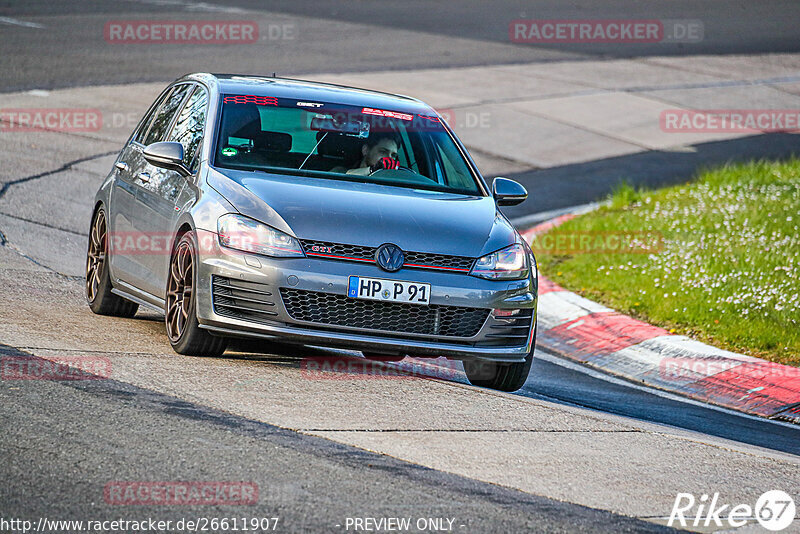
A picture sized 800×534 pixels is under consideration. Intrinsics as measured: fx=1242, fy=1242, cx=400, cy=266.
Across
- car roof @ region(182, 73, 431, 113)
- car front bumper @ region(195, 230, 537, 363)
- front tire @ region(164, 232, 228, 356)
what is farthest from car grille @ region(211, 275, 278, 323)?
car roof @ region(182, 73, 431, 113)

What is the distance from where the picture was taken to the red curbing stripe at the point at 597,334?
984 centimetres

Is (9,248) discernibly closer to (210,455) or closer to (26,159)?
(26,159)

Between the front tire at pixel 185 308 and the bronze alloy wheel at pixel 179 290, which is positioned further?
the bronze alloy wheel at pixel 179 290

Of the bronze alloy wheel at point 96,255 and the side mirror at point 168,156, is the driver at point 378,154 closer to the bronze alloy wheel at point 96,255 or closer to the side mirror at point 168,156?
the side mirror at point 168,156

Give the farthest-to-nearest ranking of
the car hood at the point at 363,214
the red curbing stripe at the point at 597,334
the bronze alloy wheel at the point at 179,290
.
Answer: the red curbing stripe at the point at 597,334 < the bronze alloy wheel at the point at 179,290 < the car hood at the point at 363,214

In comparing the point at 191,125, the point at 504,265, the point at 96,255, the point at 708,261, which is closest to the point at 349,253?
the point at 504,265

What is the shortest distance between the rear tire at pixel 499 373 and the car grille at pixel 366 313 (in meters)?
0.78

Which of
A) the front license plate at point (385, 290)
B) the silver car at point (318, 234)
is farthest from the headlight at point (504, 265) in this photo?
the front license plate at point (385, 290)

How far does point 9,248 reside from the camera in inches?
409

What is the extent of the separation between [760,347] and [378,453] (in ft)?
15.8

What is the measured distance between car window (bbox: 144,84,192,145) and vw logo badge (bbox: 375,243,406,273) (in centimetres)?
247

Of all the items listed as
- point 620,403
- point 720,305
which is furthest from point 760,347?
point 620,403

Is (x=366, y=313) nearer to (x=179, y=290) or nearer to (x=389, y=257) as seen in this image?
(x=389, y=257)

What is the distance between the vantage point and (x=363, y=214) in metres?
6.92
